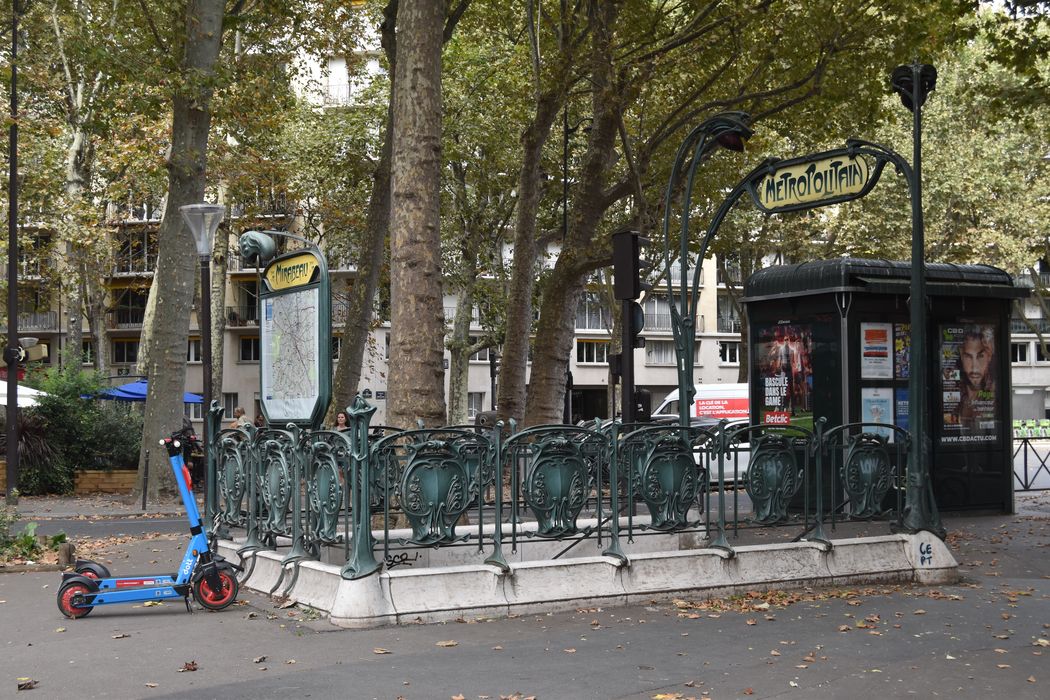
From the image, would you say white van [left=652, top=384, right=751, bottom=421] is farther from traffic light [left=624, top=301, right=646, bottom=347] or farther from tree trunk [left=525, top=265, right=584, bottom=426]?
traffic light [left=624, top=301, right=646, bottom=347]

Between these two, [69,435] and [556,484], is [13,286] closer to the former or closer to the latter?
[69,435]

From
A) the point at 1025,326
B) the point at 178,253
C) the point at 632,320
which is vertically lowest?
the point at 632,320

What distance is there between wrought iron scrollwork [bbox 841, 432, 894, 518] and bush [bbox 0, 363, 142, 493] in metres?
19.6

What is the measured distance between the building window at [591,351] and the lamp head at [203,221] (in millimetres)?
→ 51080

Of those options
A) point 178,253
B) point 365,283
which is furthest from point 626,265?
point 178,253

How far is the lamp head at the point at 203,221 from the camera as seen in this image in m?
17.6

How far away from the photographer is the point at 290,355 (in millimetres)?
11109

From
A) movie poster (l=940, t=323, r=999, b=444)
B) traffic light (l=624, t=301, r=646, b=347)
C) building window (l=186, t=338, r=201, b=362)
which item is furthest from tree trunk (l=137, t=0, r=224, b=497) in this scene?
building window (l=186, t=338, r=201, b=362)

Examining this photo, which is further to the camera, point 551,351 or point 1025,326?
point 1025,326

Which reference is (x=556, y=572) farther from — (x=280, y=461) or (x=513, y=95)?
(x=513, y=95)

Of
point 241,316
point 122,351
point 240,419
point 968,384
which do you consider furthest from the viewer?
point 122,351

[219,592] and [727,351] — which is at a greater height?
[727,351]

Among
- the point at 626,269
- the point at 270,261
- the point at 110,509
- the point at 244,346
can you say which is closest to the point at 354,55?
the point at 110,509

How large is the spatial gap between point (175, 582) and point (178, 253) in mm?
14393
